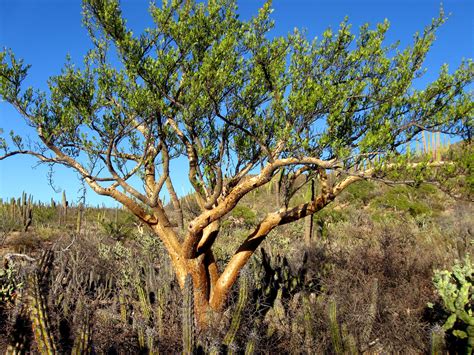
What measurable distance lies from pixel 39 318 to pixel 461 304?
5.54 meters

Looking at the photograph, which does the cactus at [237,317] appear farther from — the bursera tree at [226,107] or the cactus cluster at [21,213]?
the cactus cluster at [21,213]

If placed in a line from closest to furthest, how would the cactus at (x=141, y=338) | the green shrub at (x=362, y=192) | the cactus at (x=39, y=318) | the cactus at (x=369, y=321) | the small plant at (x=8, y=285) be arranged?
the cactus at (x=39, y=318) < the cactus at (x=141, y=338) < the cactus at (x=369, y=321) < the small plant at (x=8, y=285) < the green shrub at (x=362, y=192)

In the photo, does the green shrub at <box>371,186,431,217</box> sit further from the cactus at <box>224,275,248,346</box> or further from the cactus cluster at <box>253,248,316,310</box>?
the cactus at <box>224,275,248,346</box>

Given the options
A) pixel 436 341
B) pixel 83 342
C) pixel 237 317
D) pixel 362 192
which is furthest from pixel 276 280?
pixel 362 192

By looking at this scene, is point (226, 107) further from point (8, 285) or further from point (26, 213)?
point (26, 213)

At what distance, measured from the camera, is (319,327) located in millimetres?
7043

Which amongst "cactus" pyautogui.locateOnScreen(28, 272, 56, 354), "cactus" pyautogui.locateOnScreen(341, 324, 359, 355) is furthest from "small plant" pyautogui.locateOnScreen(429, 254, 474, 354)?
"cactus" pyautogui.locateOnScreen(28, 272, 56, 354)

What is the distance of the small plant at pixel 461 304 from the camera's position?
→ 243 inches

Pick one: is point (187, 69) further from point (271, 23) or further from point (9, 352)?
point (9, 352)

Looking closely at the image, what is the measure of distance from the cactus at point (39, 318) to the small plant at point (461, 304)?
5017 mm

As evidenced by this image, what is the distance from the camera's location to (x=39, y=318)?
4.87 m

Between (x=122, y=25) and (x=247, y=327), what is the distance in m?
5.44

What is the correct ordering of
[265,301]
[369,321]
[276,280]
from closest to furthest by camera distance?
1. [369,321]
2. [265,301]
3. [276,280]

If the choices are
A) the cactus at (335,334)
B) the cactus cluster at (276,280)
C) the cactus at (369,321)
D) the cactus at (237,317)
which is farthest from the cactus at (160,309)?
the cactus at (369,321)
